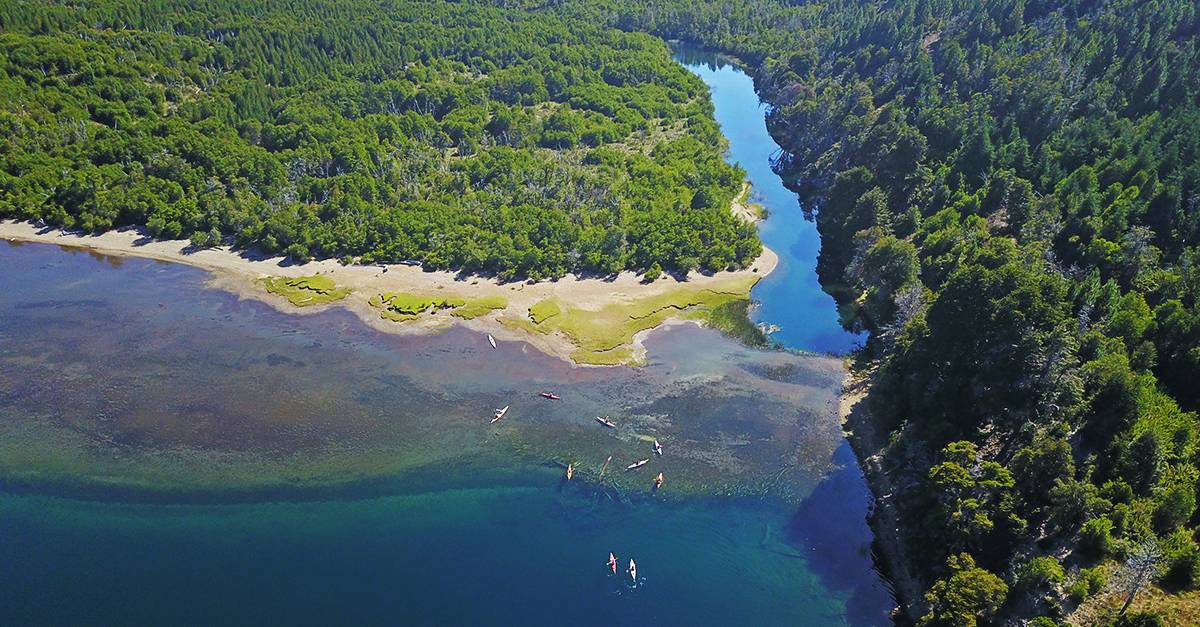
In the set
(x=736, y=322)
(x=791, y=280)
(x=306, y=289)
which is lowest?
(x=736, y=322)

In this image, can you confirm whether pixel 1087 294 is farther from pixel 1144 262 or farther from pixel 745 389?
pixel 745 389

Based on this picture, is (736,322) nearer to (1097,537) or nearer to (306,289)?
(1097,537)

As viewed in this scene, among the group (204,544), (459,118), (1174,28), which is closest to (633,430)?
(204,544)

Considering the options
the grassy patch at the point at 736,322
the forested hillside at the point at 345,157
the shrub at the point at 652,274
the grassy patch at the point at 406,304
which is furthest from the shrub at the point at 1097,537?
the grassy patch at the point at 406,304

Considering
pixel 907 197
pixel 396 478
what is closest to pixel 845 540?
pixel 396 478

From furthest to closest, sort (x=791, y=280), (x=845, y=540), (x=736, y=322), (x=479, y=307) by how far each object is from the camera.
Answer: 1. (x=791, y=280)
2. (x=479, y=307)
3. (x=736, y=322)
4. (x=845, y=540)
